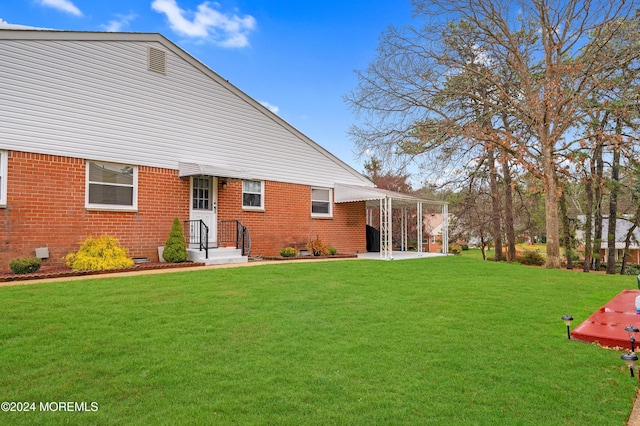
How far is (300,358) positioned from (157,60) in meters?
11.2

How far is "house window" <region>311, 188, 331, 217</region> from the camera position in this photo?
15867 millimetres

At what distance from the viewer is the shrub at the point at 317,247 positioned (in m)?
14.9

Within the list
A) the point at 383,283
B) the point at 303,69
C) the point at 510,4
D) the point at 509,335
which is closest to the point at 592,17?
the point at 510,4

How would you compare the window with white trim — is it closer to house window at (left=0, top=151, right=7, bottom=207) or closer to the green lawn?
house window at (left=0, top=151, right=7, bottom=207)

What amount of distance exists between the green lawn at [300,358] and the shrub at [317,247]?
7.73 m

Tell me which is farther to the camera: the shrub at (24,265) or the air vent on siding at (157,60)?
the air vent on siding at (157,60)

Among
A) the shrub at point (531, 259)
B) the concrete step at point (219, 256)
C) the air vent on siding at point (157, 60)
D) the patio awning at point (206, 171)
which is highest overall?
the air vent on siding at point (157, 60)

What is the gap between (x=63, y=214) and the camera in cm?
1005

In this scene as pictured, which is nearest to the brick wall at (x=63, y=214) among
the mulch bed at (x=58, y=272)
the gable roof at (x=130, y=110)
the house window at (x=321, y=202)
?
the gable roof at (x=130, y=110)

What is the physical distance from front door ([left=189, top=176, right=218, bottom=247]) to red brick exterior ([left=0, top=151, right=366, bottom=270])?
0.68 feet

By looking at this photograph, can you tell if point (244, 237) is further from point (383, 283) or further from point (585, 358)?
point (585, 358)

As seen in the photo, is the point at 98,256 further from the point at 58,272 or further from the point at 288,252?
the point at 288,252

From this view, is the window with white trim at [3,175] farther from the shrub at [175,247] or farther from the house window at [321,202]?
the house window at [321,202]

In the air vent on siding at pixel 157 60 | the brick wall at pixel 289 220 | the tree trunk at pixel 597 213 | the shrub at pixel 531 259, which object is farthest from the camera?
the shrub at pixel 531 259
